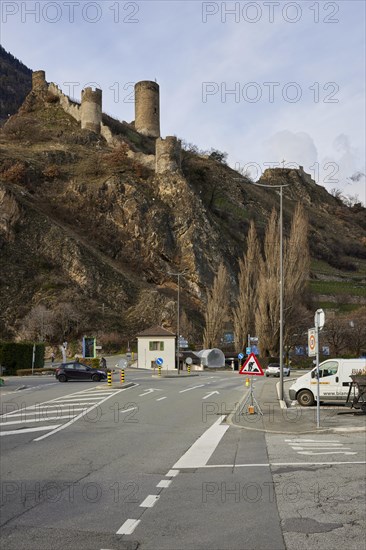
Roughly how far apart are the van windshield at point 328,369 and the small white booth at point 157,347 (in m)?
37.7

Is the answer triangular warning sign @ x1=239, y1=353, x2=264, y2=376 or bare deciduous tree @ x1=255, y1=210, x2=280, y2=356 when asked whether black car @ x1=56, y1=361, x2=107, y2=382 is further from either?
bare deciduous tree @ x1=255, y1=210, x2=280, y2=356

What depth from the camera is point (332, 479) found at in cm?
1005

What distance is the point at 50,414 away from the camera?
66.9 feet

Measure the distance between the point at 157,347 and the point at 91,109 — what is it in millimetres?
64270

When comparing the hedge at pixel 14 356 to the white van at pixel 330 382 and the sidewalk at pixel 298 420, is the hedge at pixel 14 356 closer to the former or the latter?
the sidewalk at pixel 298 420

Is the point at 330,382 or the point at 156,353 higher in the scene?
the point at 156,353

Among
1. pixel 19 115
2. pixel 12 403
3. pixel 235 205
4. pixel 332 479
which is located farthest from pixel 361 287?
pixel 332 479

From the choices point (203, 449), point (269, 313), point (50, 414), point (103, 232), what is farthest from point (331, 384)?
point (103, 232)

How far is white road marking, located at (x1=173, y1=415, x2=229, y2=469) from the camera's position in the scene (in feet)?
38.6

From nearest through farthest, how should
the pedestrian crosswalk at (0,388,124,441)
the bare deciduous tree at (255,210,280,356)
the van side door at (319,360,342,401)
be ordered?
the pedestrian crosswalk at (0,388,124,441) < the van side door at (319,360,342,401) < the bare deciduous tree at (255,210,280,356)

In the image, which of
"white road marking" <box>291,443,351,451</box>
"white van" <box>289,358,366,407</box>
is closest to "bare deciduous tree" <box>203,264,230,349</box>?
"white van" <box>289,358,366,407</box>

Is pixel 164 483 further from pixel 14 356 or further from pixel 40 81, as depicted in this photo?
pixel 40 81

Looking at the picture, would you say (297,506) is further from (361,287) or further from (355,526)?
(361,287)

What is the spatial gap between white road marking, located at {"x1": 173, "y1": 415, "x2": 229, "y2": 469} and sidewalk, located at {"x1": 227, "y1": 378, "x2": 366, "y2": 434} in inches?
40.1
